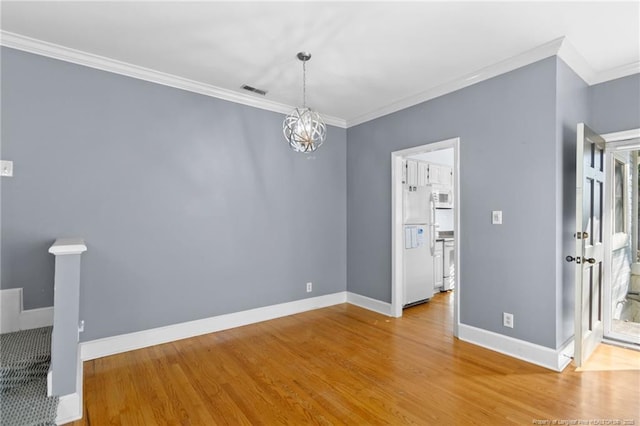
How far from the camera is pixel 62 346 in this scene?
6.70 feet

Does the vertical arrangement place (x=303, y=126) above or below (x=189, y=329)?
above

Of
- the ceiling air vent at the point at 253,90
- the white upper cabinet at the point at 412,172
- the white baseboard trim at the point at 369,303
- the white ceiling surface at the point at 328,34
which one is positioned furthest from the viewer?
the white upper cabinet at the point at 412,172

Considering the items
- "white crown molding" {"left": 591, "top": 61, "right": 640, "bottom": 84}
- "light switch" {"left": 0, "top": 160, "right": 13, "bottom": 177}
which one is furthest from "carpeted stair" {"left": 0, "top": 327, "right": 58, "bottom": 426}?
"white crown molding" {"left": 591, "top": 61, "right": 640, "bottom": 84}

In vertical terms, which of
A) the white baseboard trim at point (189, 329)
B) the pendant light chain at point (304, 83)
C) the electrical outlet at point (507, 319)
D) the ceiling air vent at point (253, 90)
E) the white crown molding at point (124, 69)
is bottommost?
the white baseboard trim at point (189, 329)

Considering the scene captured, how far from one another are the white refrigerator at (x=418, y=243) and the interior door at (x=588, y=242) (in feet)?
6.36

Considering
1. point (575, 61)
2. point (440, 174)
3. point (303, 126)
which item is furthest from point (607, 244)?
point (303, 126)

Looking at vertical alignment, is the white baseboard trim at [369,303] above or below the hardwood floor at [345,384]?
above

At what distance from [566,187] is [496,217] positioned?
62 centimetres

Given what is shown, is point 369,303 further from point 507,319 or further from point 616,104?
point 616,104

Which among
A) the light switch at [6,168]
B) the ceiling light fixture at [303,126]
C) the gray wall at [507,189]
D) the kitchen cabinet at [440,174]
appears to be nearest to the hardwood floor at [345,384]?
the gray wall at [507,189]

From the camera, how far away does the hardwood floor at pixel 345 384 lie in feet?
6.90

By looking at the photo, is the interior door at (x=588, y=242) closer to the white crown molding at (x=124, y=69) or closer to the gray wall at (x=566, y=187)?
the gray wall at (x=566, y=187)

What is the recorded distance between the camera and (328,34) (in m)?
2.55

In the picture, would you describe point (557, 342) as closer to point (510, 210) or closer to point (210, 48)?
point (510, 210)
